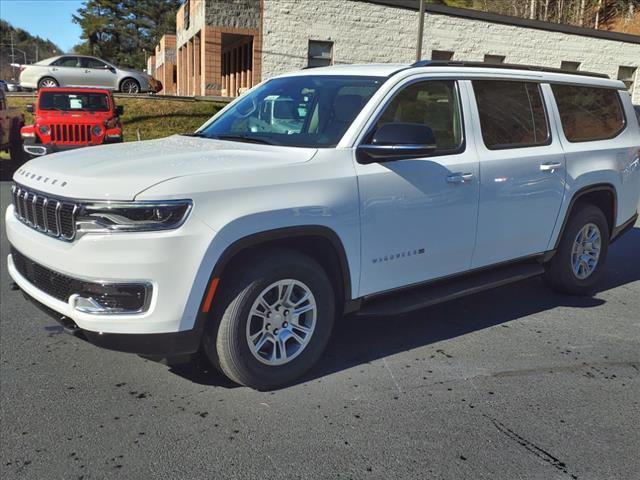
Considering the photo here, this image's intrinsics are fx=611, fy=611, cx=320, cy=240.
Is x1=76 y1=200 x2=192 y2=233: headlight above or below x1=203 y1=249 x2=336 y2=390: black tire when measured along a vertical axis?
above

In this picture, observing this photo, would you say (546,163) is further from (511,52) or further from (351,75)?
(511,52)

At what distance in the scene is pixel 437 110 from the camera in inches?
174

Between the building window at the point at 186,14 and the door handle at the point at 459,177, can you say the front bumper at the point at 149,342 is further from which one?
the building window at the point at 186,14

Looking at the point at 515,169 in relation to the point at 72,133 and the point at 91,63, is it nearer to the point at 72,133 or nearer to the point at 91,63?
the point at 72,133

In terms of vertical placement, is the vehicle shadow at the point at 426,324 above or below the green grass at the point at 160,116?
below

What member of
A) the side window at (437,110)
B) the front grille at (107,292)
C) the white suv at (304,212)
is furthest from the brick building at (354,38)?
the front grille at (107,292)

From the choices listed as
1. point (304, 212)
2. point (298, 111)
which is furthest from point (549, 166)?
point (304, 212)

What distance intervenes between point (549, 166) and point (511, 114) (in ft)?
1.79

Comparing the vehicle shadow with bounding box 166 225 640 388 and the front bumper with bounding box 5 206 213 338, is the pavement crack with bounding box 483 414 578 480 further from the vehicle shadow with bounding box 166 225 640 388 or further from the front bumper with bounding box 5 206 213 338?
the front bumper with bounding box 5 206 213 338

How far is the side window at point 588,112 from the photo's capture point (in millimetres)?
5352

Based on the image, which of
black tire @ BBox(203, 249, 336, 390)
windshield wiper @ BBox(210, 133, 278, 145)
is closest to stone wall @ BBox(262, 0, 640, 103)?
windshield wiper @ BBox(210, 133, 278, 145)

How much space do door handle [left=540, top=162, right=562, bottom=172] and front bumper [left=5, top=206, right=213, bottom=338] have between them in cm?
297

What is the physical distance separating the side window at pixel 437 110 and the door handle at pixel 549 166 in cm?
93

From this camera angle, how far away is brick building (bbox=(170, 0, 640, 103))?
76.1 feet
